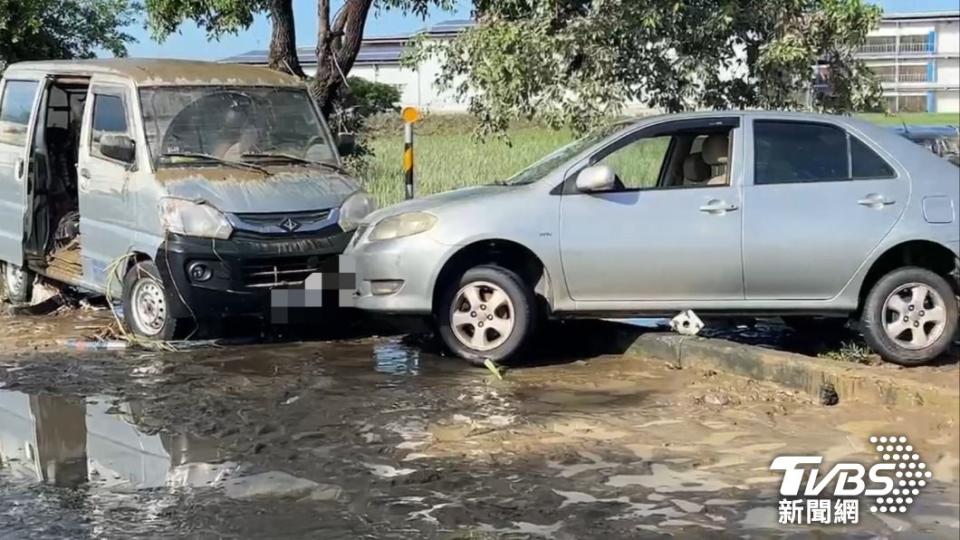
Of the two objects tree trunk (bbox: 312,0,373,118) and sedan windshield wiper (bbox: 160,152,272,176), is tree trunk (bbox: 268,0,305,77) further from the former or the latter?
sedan windshield wiper (bbox: 160,152,272,176)

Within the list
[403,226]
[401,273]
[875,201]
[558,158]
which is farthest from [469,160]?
[875,201]

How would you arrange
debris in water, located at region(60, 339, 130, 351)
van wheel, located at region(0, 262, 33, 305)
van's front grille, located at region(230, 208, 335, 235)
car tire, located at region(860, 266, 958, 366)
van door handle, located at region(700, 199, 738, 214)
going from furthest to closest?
van wheel, located at region(0, 262, 33, 305) → debris in water, located at region(60, 339, 130, 351) → van's front grille, located at region(230, 208, 335, 235) → van door handle, located at region(700, 199, 738, 214) → car tire, located at region(860, 266, 958, 366)

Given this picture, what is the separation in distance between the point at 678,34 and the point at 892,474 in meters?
6.10

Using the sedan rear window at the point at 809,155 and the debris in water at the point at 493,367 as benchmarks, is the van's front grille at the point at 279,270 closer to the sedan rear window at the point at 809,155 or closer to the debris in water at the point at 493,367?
the debris in water at the point at 493,367

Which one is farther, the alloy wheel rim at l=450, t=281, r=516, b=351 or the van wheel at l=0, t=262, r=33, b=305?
the van wheel at l=0, t=262, r=33, b=305

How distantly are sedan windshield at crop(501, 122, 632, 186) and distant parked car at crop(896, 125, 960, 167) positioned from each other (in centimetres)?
198

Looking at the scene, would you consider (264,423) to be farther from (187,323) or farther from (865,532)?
(865,532)

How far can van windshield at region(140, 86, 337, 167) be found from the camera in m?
9.13

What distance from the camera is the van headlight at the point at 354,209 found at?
29.6 feet

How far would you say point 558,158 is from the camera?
8.37m

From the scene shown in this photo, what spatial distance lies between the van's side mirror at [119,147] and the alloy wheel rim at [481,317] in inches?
114

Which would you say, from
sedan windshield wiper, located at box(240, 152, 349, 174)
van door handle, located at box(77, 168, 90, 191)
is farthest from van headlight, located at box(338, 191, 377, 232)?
van door handle, located at box(77, 168, 90, 191)

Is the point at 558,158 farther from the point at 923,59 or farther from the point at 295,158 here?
the point at 923,59

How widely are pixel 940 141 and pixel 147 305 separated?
6.29 meters
